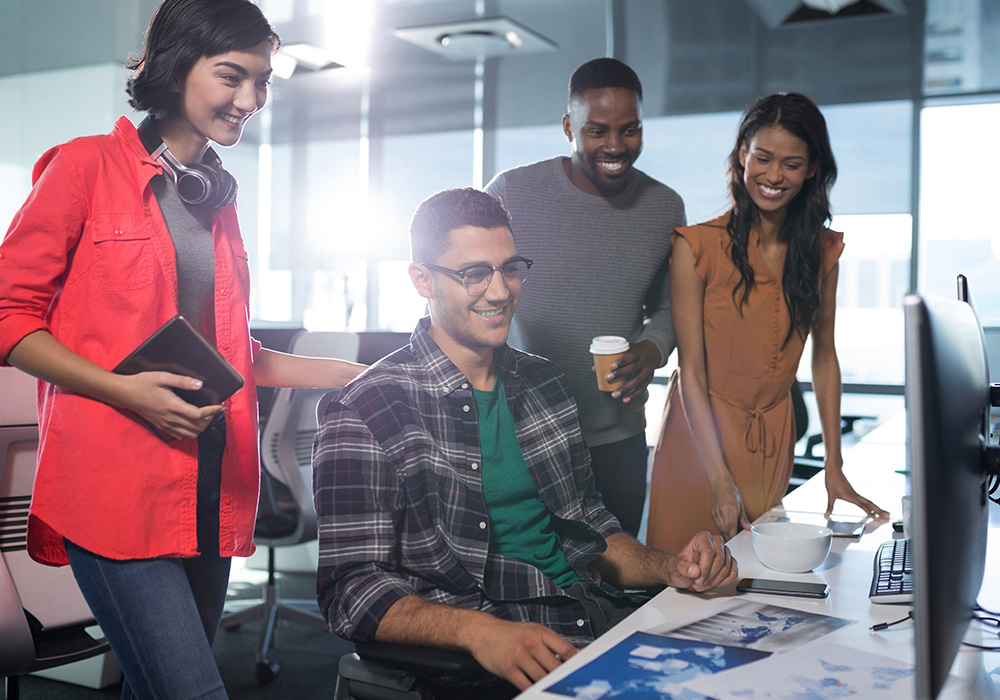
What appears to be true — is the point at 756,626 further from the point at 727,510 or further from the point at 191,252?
the point at 191,252

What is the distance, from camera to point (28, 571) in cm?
199

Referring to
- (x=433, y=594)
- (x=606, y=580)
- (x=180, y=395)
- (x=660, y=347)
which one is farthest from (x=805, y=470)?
(x=180, y=395)

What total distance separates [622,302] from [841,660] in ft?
4.04

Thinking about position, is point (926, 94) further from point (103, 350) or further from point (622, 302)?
point (103, 350)

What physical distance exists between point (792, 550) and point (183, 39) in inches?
48.6

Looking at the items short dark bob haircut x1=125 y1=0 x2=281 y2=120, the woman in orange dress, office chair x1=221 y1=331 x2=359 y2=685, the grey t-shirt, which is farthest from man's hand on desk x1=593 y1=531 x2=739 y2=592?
office chair x1=221 y1=331 x2=359 y2=685

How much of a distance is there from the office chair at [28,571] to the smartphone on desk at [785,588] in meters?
1.49

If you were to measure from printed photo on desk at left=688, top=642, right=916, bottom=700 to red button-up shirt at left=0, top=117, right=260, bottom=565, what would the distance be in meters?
0.80

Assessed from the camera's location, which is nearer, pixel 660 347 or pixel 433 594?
pixel 433 594

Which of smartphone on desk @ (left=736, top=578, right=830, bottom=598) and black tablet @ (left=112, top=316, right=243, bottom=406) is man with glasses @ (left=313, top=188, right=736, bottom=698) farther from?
black tablet @ (left=112, top=316, right=243, bottom=406)

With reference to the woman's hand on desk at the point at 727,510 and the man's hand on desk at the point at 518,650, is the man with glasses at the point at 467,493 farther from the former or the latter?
the woman's hand on desk at the point at 727,510

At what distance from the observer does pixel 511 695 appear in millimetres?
1287

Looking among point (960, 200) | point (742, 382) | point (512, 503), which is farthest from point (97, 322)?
point (960, 200)

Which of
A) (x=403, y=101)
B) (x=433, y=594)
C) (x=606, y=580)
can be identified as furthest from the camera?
(x=403, y=101)
